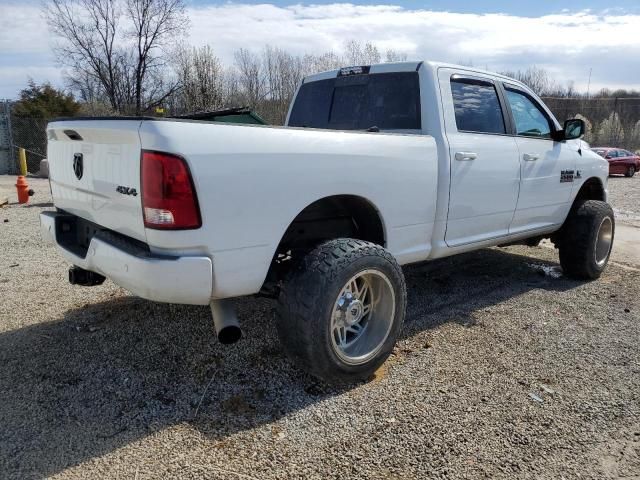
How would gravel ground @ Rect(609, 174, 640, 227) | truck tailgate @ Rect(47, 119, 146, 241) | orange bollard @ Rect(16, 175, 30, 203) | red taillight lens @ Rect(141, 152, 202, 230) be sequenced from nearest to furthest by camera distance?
red taillight lens @ Rect(141, 152, 202, 230), truck tailgate @ Rect(47, 119, 146, 241), gravel ground @ Rect(609, 174, 640, 227), orange bollard @ Rect(16, 175, 30, 203)

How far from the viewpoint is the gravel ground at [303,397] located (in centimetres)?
259

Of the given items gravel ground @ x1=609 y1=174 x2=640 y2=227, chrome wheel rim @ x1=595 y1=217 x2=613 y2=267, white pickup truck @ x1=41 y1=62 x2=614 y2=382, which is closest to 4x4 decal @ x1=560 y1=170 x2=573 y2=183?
white pickup truck @ x1=41 y1=62 x2=614 y2=382

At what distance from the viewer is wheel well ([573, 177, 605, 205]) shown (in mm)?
5941

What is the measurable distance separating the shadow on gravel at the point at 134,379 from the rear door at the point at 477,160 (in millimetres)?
833

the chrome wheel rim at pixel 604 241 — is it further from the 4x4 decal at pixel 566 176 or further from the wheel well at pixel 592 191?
the 4x4 decal at pixel 566 176

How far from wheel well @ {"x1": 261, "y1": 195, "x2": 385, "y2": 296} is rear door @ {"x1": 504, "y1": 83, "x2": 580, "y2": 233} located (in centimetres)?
178

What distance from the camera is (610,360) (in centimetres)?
382

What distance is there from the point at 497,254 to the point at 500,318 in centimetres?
264

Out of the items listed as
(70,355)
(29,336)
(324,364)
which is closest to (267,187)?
(324,364)

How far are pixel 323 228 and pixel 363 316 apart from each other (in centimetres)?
65

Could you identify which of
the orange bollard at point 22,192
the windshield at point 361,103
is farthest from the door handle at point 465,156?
the orange bollard at point 22,192

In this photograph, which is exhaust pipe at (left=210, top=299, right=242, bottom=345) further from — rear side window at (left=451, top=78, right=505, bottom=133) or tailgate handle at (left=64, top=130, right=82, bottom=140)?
rear side window at (left=451, top=78, right=505, bottom=133)

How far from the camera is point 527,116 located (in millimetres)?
5105

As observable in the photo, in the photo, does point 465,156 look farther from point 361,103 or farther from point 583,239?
point 583,239
